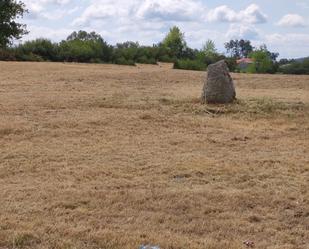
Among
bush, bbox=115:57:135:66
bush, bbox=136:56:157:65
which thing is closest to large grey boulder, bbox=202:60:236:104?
bush, bbox=115:57:135:66

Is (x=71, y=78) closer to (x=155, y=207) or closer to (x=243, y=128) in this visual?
(x=243, y=128)

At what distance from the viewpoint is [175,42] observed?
49.2 m

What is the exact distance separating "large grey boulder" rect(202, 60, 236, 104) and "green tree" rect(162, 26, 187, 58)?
113ft

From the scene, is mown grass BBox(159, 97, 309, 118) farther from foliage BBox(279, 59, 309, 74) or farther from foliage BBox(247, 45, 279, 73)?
foliage BBox(247, 45, 279, 73)

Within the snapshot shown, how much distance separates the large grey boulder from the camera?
13.0 metres

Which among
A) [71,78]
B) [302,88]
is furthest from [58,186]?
[71,78]

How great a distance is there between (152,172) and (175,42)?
4296 cm

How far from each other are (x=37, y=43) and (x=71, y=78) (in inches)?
762

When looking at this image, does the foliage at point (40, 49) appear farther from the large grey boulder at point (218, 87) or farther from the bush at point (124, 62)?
the large grey boulder at point (218, 87)

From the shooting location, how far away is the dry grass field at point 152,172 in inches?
189

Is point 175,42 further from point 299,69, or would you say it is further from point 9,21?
point 9,21

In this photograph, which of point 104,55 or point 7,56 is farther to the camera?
point 104,55

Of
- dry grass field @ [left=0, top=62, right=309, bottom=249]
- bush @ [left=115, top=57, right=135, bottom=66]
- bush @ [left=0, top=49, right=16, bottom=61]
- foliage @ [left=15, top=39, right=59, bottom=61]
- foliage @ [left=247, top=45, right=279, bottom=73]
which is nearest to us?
dry grass field @ [left=0, top=62, right=309, bottom=249]

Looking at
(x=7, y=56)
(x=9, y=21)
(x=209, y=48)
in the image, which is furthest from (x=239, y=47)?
(x=9, y=21)
